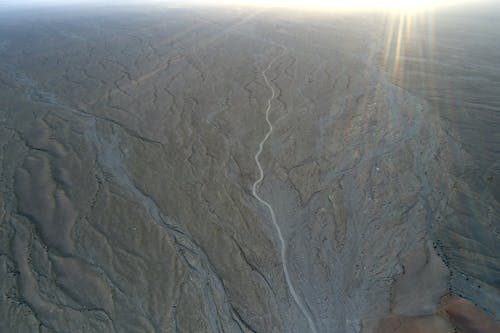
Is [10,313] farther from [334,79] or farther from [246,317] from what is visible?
[334,79]

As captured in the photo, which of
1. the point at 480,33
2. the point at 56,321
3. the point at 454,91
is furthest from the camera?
the point at 480,33

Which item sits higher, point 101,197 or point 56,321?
point 101,197

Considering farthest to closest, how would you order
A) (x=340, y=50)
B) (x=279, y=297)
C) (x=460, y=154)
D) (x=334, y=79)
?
(x=340, y=50), (x=334, y=79), (x=460, y=154), (x=279, y=297)

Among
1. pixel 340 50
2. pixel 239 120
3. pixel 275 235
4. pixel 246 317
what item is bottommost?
pixel 246 317

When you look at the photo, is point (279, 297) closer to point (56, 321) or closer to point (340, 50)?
point (56, 321)

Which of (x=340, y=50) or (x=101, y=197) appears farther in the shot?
(x=340, y=50)

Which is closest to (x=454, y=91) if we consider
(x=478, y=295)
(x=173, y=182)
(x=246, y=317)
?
(x=478, y=295)
